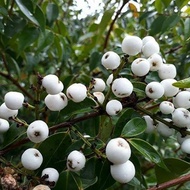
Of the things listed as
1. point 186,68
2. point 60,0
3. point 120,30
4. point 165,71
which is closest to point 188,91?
point 165,71

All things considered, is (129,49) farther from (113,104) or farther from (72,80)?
(72,80)

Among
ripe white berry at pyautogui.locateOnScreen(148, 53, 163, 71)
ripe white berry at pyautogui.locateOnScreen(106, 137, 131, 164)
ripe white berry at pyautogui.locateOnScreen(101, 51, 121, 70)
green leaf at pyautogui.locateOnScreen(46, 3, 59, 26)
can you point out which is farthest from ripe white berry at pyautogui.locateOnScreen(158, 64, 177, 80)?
green leaf at pyautogui.locateOnScreen(46, 3, 59, 26)

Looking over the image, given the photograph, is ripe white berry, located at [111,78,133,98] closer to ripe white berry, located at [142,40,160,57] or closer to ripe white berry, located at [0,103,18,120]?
ripe white berry, located at [142,40,160,57]

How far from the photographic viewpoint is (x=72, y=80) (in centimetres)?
130

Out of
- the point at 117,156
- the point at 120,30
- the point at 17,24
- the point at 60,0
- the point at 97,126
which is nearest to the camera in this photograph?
the point at 117,156

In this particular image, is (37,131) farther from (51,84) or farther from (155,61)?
(155,61)

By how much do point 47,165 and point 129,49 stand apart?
32 centimetres

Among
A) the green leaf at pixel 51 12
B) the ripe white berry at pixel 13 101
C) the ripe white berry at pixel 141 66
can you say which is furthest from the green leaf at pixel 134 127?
the green leaf at pixel 51 12

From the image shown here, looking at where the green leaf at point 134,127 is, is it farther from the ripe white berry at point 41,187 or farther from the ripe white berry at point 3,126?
the ripe white berry at point 3,126

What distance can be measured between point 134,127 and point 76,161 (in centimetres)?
14

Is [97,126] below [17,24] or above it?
below

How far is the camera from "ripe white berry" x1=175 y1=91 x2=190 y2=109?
2.79ft

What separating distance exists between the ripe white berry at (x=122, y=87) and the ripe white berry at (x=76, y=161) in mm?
151

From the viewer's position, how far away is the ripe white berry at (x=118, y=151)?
2.44 feet
